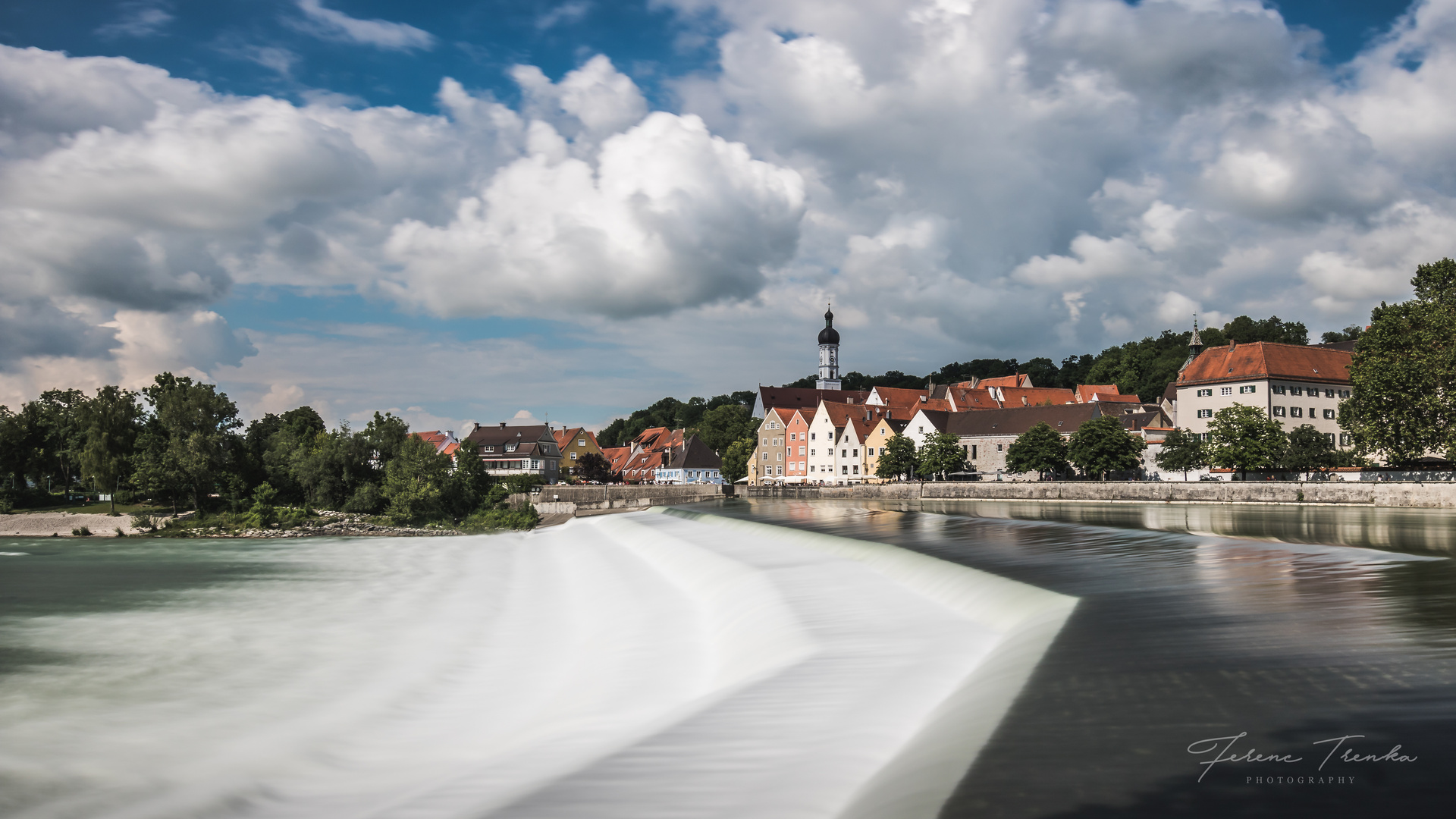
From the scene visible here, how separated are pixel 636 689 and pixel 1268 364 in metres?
78.8

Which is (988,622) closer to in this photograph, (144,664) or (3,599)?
(144,664)

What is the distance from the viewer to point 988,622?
36.8ft

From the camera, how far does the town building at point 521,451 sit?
102938mm

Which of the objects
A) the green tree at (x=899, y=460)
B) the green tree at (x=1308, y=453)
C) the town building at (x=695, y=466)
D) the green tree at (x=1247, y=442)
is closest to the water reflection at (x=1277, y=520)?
the green tree at (x=1247, y=442)

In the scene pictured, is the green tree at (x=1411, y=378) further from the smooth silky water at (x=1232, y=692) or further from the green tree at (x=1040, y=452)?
the smooth silky water at (x=1232, y=692)

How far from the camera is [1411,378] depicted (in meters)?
46.0

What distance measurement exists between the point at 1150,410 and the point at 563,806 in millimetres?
92966

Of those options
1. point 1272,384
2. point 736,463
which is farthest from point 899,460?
point 1272,384

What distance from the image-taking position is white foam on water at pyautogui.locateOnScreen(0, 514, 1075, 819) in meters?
6.24

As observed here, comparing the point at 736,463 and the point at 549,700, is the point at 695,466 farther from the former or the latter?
the point at 549,700

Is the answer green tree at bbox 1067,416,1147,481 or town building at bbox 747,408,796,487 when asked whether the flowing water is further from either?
town building at bbox 747,408,796,487

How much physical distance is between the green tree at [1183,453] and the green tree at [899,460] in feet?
71.6

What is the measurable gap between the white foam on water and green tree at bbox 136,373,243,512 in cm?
4193

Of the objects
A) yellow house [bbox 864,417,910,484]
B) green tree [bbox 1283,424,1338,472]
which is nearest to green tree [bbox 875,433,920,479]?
yellow house [bbox 864,417,910,484]
